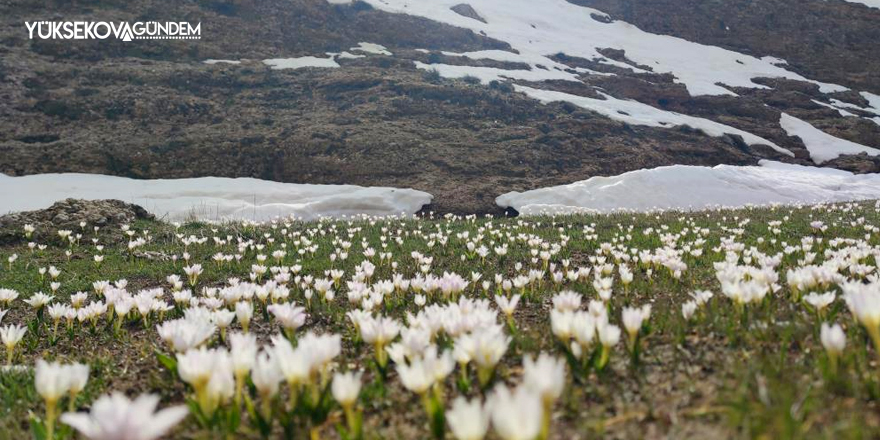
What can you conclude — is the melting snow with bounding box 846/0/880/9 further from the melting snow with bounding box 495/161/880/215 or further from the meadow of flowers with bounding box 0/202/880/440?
the meadow of flowers with bounding box 0/202/880/440

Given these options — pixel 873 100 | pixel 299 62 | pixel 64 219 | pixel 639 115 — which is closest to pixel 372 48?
pixel 299 62

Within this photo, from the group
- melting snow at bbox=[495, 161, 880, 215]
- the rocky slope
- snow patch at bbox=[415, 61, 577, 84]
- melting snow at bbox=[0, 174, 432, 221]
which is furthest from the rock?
snow patch at bbox=[415, 61, 577, 84]

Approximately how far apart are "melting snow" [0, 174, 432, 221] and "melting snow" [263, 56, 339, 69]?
52.8ft

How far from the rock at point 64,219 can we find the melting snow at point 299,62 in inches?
950

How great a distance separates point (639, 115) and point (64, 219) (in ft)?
102

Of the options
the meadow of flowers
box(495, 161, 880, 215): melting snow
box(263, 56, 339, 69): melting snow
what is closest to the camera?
the meadow of flowers

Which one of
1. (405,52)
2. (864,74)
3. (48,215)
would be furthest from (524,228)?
(864,74)

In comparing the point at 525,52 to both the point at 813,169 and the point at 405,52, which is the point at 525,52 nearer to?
the point at 405,52

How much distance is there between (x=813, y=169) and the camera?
27047 mm

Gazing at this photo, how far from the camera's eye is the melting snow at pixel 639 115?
30.8 meters

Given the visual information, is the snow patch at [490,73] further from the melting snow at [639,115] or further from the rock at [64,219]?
the rock at [64,219]

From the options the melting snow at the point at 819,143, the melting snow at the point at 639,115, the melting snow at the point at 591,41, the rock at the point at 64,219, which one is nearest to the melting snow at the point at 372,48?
the melting snow at the point at 591,41

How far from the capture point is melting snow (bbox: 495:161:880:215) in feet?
61.5

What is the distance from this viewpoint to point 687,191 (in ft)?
65.4
